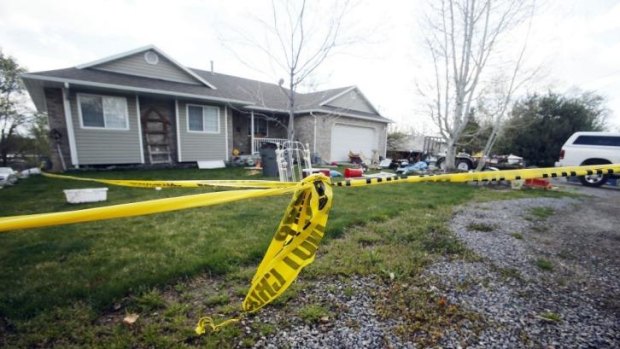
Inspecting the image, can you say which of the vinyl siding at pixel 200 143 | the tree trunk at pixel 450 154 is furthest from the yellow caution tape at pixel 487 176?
the vinyl siding at pixel 200 143

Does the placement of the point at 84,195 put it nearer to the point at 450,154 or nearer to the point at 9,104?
the point at 450,154

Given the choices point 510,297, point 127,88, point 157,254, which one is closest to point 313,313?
point 510,297

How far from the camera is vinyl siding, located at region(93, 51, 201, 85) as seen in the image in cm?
1032

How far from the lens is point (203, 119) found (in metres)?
12.1

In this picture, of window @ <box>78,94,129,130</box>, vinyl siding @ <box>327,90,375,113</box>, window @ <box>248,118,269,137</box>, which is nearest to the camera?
window @ <box>78,94,129,130</box>

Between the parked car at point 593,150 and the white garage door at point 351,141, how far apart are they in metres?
10.1

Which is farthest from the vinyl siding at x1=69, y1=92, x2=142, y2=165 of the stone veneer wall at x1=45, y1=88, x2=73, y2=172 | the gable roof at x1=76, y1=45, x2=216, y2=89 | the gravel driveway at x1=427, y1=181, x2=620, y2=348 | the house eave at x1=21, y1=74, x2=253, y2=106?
the gravel driveway at x1=427, y1=181, x2=620, y2=348

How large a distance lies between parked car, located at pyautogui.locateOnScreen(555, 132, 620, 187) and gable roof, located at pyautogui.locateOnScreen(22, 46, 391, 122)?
9986 mm

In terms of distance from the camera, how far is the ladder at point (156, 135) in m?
11.0

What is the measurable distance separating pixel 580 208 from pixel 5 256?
402 inches

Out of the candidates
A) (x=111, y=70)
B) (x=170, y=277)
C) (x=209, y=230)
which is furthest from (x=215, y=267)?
(x=111, y=70)

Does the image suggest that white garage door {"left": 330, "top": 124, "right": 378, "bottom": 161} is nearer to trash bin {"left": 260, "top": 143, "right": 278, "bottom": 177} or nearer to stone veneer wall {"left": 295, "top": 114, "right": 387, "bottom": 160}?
stone veneer wall {"left": 295, "top": 114, "right": 387, "bottom": 160}

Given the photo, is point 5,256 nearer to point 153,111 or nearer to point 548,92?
point 153,111

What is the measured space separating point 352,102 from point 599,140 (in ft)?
39.6
